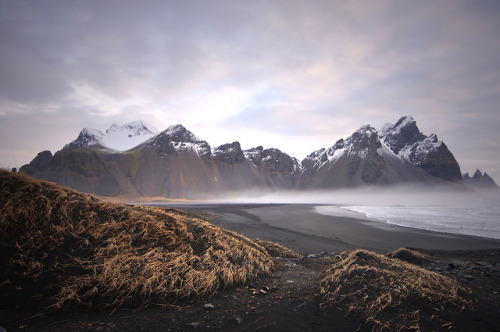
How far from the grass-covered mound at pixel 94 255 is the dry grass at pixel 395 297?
2024 millimetres

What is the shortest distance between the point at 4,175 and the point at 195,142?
19034 centimetres

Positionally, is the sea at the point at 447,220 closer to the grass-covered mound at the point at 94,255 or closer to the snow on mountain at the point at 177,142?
the grass-covered mound at the point at 94,255

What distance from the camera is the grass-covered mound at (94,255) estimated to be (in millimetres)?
3535

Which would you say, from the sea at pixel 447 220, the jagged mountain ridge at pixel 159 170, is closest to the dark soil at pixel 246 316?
the sea at pixel 447 220

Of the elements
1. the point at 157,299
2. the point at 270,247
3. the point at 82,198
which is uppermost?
the point at 82,198

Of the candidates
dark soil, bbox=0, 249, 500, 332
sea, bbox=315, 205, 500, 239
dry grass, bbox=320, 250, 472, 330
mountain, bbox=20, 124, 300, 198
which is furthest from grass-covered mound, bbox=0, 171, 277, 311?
mountain, bbox=20, 124, 300, 198

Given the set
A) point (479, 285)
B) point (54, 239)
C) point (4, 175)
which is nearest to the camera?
point (54, 239)

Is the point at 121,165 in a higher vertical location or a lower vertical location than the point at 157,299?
higher

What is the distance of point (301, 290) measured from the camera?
4.89m

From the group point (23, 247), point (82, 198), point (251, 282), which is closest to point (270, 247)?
point (251, 282)

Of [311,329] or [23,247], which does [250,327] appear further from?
[23,247]

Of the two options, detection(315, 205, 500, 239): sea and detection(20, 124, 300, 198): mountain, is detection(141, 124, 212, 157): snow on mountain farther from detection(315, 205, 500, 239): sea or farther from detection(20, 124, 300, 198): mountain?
detection(315, 205, 500, 239): sea

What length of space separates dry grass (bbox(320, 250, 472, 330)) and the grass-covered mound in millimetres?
2024

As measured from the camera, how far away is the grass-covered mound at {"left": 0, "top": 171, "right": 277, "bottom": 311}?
3.54 meters
